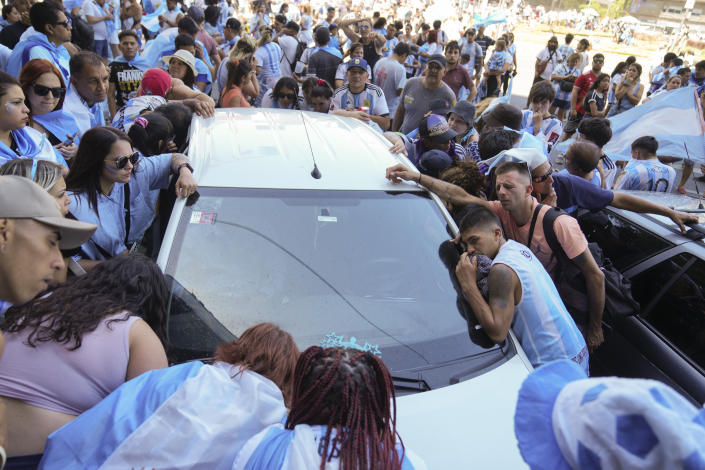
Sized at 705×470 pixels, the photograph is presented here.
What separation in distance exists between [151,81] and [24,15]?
263cm

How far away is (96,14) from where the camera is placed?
27.2ft

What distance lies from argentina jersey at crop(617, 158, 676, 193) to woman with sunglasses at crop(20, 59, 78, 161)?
474cm

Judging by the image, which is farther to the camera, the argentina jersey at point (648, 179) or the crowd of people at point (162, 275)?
the argentina jersey at point (648, 179)

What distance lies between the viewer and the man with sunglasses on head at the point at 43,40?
4254 mm

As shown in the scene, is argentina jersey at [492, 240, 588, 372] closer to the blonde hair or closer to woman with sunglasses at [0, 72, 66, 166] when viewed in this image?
the blonde hair

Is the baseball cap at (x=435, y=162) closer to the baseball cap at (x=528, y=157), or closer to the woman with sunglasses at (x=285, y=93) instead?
the baseball cap at (x=528, y=157)

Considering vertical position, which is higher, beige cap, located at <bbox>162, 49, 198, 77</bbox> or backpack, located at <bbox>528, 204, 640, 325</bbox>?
beige cap, located at <bbox>162, 49, 198, 77</bbox>

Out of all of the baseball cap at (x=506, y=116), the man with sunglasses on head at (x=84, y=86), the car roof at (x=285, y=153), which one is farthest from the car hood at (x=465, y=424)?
the man with sunglasses on head at (x=84, y=86)

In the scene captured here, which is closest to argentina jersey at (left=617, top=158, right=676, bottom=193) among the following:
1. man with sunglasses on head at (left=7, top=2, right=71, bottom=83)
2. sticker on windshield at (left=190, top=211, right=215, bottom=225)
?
sticker on windshield at (left=190, top=211, right=215, bottom=225)

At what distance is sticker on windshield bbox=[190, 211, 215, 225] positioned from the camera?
2266mm

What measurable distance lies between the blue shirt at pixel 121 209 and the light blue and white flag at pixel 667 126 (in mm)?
5193

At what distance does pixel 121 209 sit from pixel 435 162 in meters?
2.17

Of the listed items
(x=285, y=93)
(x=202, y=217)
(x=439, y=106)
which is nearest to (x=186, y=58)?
(x=285, y=93)

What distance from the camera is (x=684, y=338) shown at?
256 centimetres
